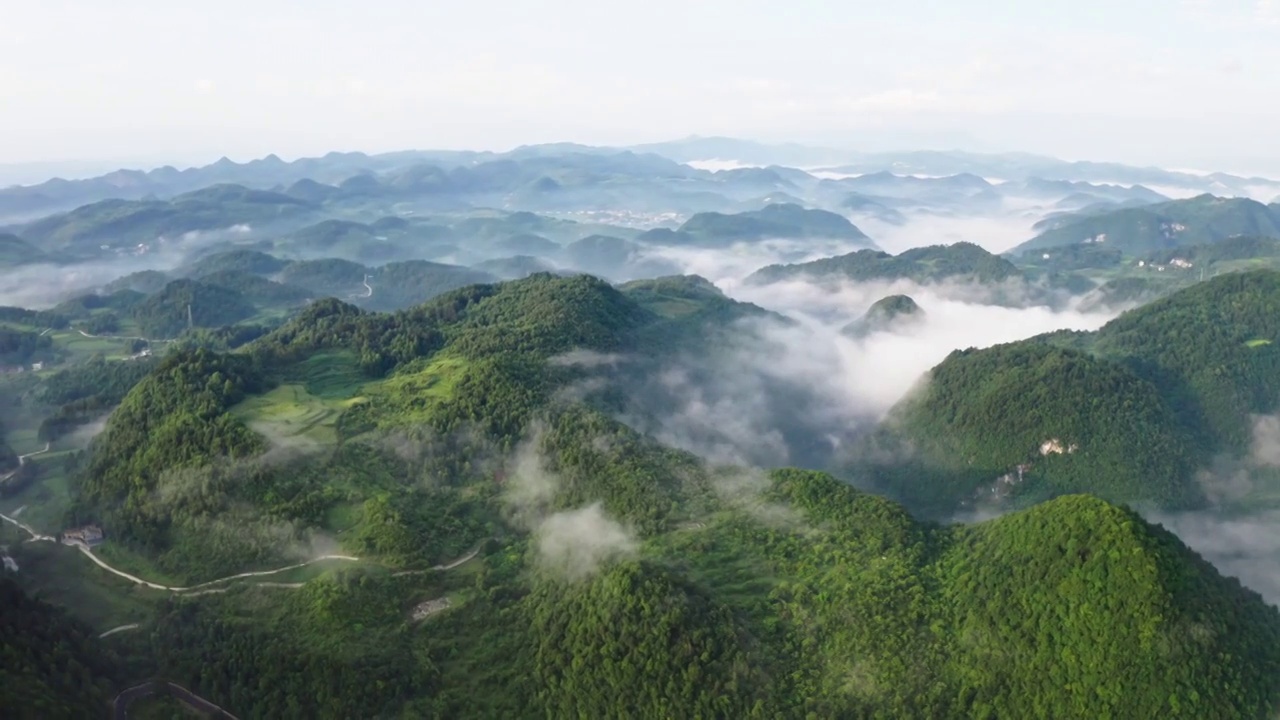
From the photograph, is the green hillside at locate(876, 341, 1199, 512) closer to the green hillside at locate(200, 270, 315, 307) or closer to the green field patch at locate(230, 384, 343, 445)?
the green field patch at locate(230, 384, 343, 445)

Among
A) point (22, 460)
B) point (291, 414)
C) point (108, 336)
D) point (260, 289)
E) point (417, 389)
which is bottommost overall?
point (260, 289)

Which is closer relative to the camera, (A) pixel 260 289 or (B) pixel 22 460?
(B) pixel 22 460

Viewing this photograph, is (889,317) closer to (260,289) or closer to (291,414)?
(291,414)

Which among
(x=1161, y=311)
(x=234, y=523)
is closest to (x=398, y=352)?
(x=234, y=523)

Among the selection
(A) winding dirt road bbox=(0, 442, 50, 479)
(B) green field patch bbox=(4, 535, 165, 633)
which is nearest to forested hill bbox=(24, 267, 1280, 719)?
(B) green field patch bbox=(4, 535, 165, 633)

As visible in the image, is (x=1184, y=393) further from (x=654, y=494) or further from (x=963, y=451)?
(x=654, y=494)

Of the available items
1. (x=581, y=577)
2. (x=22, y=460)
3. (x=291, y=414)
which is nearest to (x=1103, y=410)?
(x=581, y=577)

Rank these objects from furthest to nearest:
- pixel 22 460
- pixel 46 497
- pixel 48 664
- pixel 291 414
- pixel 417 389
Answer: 1. pixel 22 460
2. pixel 417 389
3. pixel 46 497
4. pixel 291 414
5. pixel 48 664
